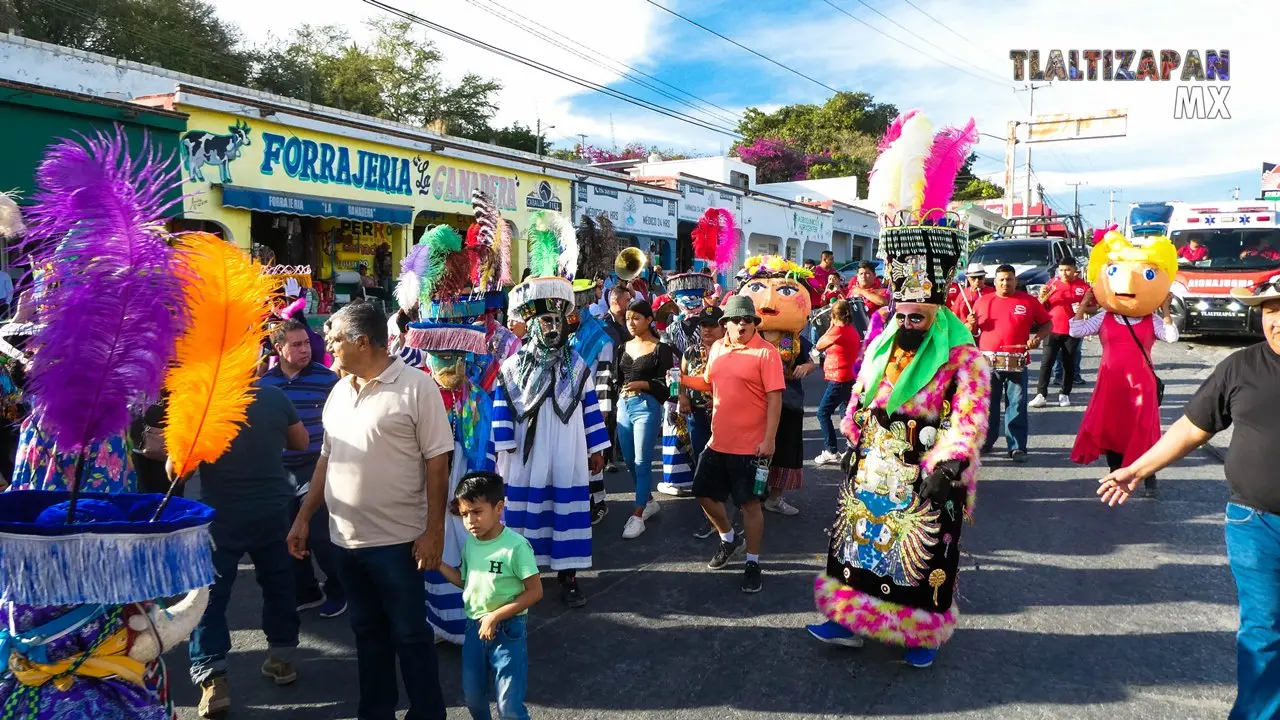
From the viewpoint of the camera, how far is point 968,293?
9.77m

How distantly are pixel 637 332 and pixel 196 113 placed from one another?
9.93 meters

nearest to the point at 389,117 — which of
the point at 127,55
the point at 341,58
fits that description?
the point at 341,58

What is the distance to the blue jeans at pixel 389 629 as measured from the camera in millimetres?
3186

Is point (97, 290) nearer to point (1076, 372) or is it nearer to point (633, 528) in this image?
point (633, 528)

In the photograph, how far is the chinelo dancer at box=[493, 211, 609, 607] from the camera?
479 cm

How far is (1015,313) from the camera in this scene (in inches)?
316

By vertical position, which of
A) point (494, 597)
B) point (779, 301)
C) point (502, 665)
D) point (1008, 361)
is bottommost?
point (502, 665)

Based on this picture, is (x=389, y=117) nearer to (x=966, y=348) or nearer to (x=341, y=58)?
(x=341, y=58)

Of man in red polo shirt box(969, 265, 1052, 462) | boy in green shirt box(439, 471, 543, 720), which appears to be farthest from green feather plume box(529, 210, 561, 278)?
man in red polo shirt box(969, 265, 1052, 462)

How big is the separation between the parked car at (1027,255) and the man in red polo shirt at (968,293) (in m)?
6.72

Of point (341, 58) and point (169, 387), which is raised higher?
point (341, 58)

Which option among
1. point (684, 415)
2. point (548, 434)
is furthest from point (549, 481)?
point (684, 415)

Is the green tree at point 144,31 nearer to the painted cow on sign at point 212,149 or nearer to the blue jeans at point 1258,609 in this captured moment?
the painted cow on sign at point 212,149

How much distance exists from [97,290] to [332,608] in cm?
304
